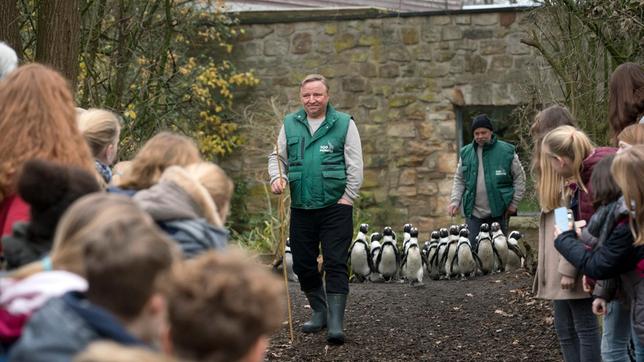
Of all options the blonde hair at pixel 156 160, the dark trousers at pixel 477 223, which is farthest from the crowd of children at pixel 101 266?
the dark trousers at pixel 477 223

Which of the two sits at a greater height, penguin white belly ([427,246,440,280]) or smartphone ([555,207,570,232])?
smartphone ([555,207,570,232])

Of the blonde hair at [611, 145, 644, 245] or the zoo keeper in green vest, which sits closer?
the blonde hair at [611, 145, 644, 245]

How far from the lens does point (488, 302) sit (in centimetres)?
983

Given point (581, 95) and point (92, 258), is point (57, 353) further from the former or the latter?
point (581, 95)

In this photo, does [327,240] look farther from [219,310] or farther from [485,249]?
[219,310]

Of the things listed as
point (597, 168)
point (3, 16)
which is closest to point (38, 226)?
point (597, 168)

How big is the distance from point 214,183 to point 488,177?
7.27 meters

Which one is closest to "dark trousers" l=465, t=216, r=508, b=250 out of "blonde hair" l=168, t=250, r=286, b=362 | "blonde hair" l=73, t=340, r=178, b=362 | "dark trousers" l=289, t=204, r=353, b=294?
"dark trousers" l=289, t=204, r=353, b=294

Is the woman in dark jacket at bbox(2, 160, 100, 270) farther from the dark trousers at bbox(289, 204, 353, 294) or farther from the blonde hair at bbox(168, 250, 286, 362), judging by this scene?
the dark trousers at bbox(289, 204, 353, 294)

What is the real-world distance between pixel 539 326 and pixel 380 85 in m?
7.09

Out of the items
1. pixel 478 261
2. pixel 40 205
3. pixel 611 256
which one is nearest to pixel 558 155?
pixel 611 256

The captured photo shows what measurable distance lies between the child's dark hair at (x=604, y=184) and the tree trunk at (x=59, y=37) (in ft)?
11.7

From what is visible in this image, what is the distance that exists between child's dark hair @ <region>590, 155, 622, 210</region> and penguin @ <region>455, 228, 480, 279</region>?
5964 millimetres

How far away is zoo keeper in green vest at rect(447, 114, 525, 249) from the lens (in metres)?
11.5
